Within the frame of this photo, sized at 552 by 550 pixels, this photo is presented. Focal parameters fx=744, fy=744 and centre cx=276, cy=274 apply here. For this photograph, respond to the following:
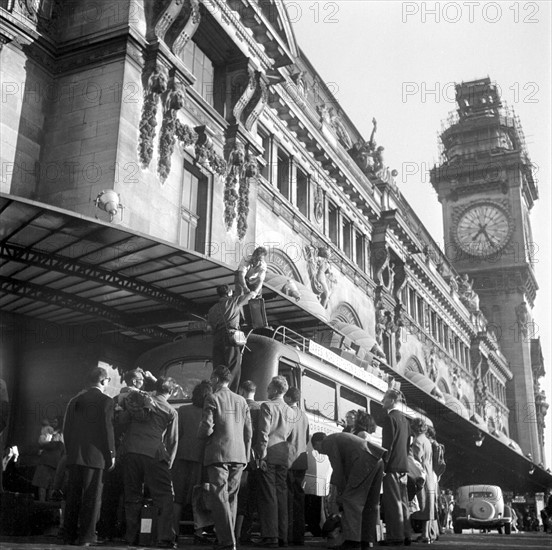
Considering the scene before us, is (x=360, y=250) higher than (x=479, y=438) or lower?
higher

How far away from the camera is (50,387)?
17.1 metres

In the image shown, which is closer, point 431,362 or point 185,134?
point 185,134

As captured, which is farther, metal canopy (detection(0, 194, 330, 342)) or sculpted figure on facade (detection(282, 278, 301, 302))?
sculpted figure on facade (detection(282, 278, 301, 302))

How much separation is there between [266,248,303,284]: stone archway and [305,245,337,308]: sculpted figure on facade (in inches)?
53.3

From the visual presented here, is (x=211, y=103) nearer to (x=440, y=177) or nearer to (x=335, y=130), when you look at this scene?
(x=335, y=130)

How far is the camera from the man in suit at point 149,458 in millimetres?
8406

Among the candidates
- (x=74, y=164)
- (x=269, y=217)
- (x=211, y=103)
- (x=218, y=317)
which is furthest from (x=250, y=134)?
(x=218, y=317)

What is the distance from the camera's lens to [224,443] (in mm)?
8336

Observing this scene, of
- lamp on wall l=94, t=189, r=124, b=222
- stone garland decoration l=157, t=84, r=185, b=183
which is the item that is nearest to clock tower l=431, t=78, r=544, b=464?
stone garland decoration l=157, t=84, r=185, b=183

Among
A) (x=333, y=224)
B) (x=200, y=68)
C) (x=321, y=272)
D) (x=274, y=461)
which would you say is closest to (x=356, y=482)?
(x=274, y=461)

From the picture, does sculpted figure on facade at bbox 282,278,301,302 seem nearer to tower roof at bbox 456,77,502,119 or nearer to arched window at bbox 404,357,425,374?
arched window at bbox 404,357,425,374

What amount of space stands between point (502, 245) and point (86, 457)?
73.2m

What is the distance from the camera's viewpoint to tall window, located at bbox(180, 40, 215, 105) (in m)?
21.1

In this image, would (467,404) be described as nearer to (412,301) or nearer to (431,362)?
(431,362)
